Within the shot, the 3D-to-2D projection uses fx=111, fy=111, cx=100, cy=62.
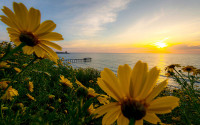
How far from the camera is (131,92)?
1.45 ft

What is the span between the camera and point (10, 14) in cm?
57

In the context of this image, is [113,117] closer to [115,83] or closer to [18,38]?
[115,83]

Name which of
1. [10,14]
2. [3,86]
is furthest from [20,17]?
[3,86]

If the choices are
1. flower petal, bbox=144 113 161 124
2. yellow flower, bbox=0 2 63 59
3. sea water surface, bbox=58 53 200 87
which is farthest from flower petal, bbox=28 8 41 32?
sea water surface, bbox=58 53 200 87

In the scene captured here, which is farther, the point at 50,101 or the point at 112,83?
the point at 50,101

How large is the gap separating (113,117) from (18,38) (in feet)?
2.19

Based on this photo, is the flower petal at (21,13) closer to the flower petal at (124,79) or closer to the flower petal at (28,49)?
the flower petal at (28,49)

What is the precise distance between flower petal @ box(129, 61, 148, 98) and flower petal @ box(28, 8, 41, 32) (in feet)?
1.87

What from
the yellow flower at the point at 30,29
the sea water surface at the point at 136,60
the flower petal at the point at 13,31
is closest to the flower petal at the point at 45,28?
the yellow flower at the point at 30,29

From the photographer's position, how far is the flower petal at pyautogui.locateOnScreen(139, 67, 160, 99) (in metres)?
0.43

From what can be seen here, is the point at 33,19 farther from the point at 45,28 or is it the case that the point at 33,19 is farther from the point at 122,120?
the point at 122,120

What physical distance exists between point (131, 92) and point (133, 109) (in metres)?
0.07

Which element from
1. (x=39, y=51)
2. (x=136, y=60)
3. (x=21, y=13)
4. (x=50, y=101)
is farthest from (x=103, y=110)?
(x=136, y=60)

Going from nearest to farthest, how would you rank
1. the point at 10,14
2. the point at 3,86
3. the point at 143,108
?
the point at 143,108
the point at 10,14
the point at 3,86
